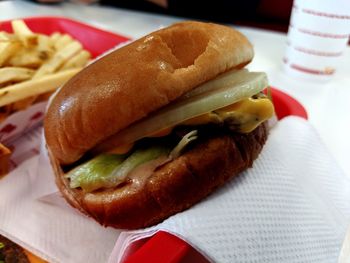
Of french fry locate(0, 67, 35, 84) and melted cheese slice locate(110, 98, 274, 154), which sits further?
french fry locate(0, 67, 35, 84)

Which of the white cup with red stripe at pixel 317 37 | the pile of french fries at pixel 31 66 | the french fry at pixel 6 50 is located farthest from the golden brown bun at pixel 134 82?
the white cup with red stripe at pixel 317 37

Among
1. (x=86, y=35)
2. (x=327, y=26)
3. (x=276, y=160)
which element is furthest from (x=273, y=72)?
(x=276, y=160)

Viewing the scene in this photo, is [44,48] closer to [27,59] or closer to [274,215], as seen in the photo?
[27,59]

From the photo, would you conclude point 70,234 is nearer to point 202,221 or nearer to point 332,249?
point 202,221

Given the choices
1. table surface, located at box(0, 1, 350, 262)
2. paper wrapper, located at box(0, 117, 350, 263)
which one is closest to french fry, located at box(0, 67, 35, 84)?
paper wrapper, located at box(0, 117, 350, 263)

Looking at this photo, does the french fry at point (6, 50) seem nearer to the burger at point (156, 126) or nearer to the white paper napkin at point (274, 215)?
the burger at point (156, 126)

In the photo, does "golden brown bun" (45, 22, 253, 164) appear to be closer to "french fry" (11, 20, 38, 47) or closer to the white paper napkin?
the white paper napkin
